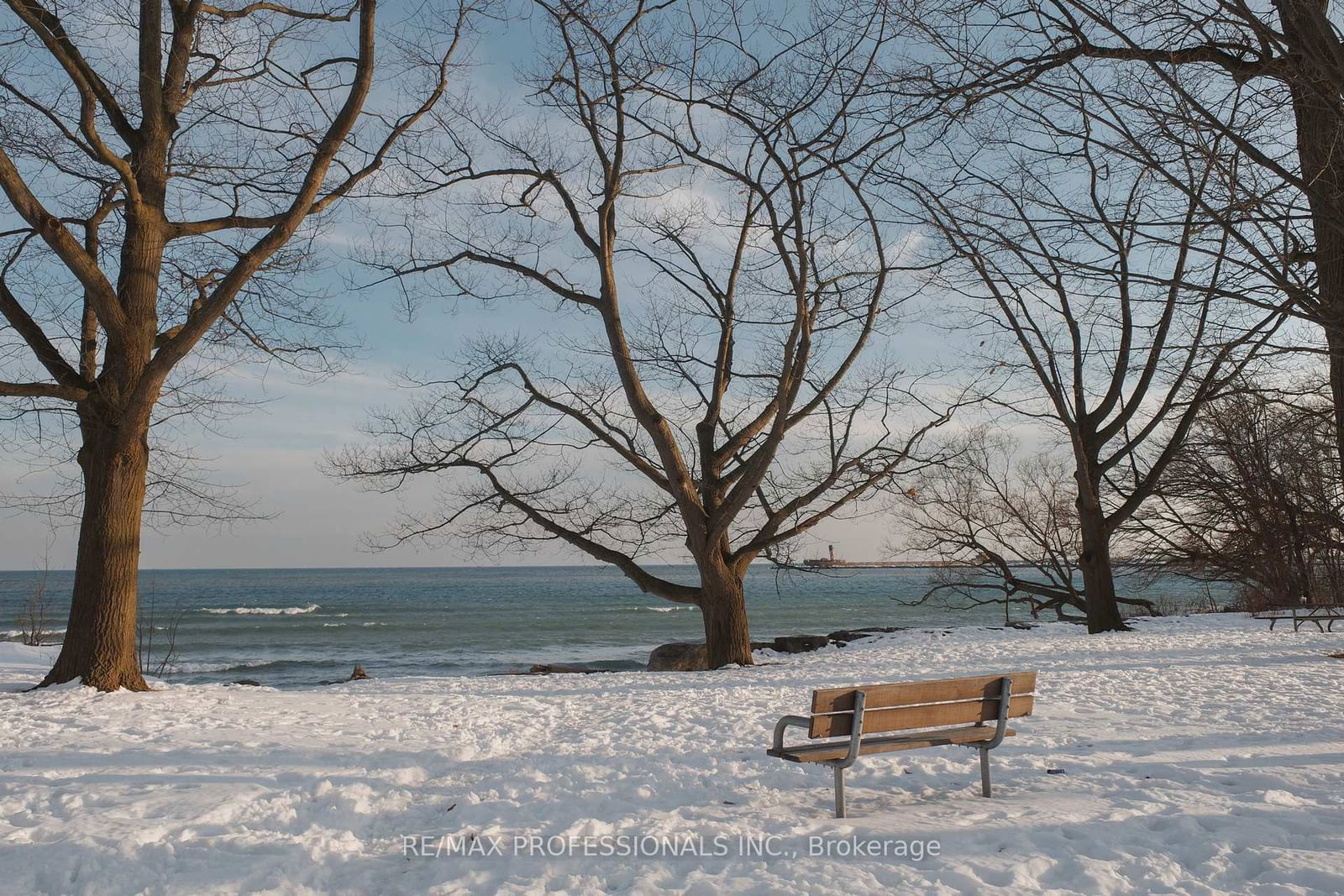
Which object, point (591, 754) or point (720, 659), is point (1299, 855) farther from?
point (720, 659)

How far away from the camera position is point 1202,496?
21906 millimetres

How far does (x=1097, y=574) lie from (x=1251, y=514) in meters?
6.42

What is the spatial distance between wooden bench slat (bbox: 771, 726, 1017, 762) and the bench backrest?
0.24 ft

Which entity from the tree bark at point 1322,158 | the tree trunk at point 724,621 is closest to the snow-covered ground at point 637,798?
the tree bark at point 1322,158

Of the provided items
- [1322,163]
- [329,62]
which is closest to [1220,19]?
[1322,163]

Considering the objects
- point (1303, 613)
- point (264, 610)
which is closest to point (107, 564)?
point (1303, 613)

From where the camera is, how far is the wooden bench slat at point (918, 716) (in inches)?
204

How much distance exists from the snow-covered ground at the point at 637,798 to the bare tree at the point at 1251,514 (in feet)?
36.4

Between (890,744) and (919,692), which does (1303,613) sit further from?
(890,744)

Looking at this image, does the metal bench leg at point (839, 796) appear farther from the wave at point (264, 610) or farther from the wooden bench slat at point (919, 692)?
the wave at point (264, 610)

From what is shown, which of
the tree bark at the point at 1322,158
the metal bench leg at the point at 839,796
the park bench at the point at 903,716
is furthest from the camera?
the park bench at the point at 903,716

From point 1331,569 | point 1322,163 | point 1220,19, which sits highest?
point 1220,19

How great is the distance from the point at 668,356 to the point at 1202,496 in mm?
14151

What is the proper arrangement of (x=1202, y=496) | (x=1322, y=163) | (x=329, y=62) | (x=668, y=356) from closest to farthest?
(x=1322, y=163) → (x=329, y=62) → (x=668, y=356) → (x=1202, y=496)
